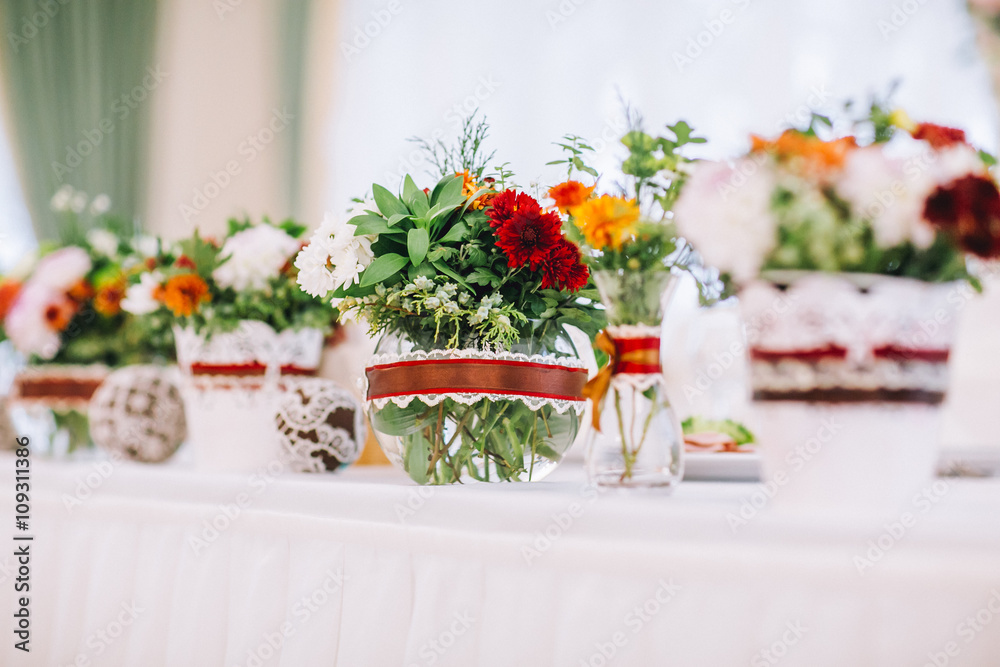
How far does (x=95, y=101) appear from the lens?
12.0 feet

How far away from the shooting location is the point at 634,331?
708 millimetres

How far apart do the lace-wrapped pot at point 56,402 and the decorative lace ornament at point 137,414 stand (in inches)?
8.9

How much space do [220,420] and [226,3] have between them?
273cm

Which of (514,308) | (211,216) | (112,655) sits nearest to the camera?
(514,308)

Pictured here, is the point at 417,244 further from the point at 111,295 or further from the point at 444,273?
the point at 111,295

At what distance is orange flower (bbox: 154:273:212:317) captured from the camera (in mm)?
1225

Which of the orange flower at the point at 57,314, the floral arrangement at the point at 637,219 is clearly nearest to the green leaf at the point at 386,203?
the floral arrangement at the point at 637,219

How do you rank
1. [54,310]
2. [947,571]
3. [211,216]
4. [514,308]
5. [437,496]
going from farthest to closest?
[211,216] < [54,310] < [514,308] < [437,496] < [947,571]

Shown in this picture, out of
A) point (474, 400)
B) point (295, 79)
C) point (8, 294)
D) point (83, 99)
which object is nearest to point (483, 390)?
point (474, 400)

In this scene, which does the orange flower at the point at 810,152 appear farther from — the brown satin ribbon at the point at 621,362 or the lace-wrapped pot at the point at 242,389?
the lace-wrapped pot at the point at 242,389

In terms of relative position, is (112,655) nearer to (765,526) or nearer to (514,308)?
(514,308)

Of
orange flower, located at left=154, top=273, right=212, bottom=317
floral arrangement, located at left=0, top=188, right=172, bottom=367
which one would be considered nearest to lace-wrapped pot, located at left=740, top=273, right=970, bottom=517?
orange flower, located at left=154, top=273, right=212, bottom=317

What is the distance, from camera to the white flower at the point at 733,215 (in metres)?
0.54

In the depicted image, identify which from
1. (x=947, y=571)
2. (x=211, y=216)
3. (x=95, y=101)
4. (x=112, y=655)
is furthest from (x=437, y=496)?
(x=95, y=101)
